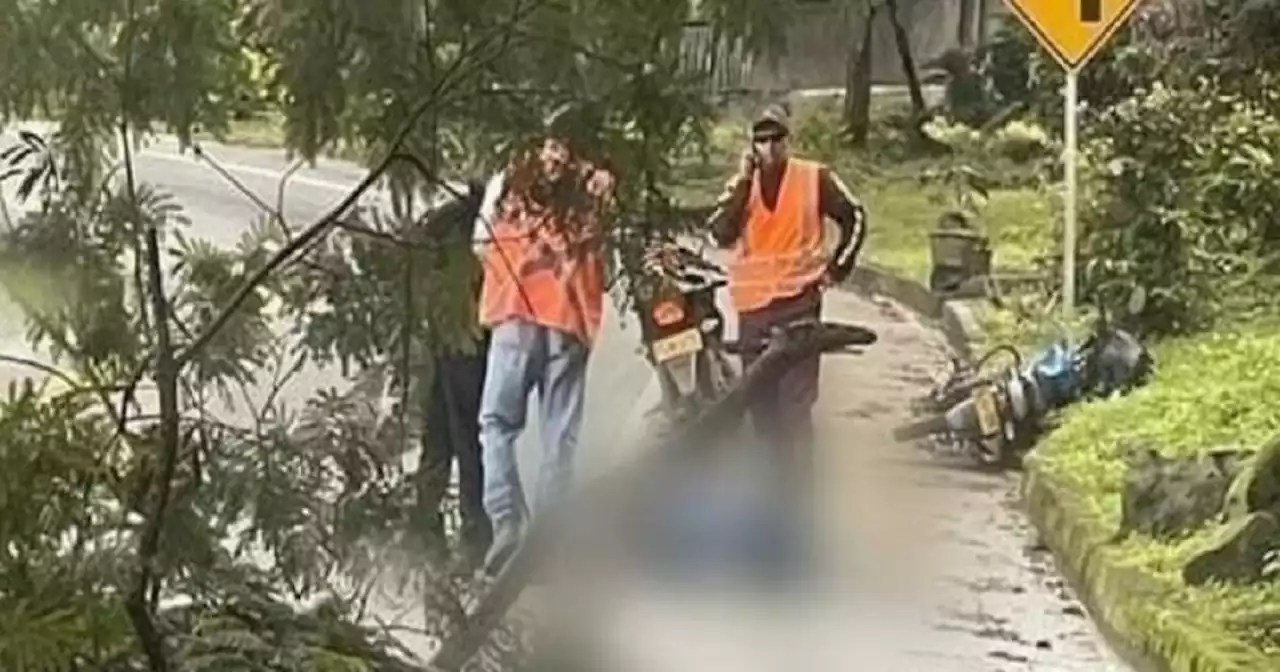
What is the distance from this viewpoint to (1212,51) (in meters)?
1.81

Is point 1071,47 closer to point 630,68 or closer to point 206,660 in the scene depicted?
point 630,68

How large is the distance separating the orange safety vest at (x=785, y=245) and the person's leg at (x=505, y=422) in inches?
7.0

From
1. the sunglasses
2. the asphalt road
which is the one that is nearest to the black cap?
the sunglasses

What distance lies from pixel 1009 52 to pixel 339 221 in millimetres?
608

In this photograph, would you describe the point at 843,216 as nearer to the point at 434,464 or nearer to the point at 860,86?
the point at 860,86

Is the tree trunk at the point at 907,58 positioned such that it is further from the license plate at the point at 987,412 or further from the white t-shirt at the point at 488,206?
the white t-shirt at the point at 488,206

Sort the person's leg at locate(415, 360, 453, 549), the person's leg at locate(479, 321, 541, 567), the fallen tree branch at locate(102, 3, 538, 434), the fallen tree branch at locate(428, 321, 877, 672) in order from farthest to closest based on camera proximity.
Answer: the fallen tree branch at locate(428, 321, 877, 672) → the person's leg at locate(479, 321, 541, 567) → the person's leg at locate(415, 360, 453, 549) → the fallen tree branch at locate(102, 3, 538, 434)

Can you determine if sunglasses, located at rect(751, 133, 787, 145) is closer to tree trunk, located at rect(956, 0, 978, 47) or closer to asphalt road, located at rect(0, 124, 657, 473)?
tree trunk, located at rect(956, 0, 978, 47)

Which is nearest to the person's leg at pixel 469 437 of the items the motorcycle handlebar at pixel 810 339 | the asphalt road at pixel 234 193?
the asphalt road at pixel 234 193

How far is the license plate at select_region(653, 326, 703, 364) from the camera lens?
1726 millimetres

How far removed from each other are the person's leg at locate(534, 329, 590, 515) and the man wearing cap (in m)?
0.14

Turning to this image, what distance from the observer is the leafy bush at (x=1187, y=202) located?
1.78 meters

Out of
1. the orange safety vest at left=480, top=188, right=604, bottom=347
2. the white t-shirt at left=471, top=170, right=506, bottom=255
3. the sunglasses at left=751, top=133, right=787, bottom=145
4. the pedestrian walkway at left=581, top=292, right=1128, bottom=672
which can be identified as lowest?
the pedestrian walkway at left=581, top=292, right=1128, bottom=672

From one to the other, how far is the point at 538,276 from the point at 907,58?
37cm
